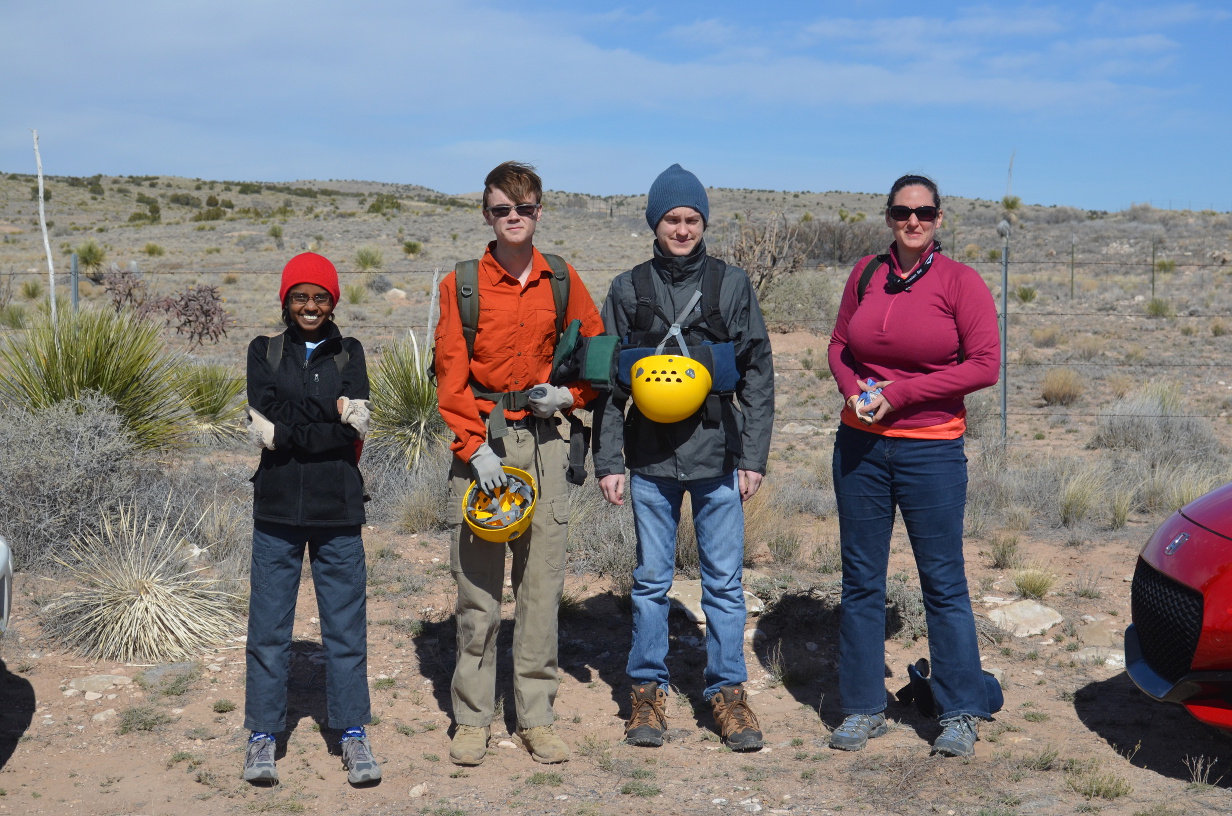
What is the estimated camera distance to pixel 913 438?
3.58 metres

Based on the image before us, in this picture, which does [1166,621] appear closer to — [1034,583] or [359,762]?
[1034,583]

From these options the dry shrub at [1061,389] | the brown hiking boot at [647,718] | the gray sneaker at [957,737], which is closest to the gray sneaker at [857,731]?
the gray sneaker at [957,737]

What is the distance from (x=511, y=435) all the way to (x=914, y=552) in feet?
5.01

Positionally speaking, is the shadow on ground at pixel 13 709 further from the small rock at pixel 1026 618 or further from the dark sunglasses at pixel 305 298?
the small rock at pixel 1026 618

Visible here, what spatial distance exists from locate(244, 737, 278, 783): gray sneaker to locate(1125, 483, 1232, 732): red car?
3028mm

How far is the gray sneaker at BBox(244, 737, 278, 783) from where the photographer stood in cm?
348

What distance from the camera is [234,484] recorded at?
7.26m

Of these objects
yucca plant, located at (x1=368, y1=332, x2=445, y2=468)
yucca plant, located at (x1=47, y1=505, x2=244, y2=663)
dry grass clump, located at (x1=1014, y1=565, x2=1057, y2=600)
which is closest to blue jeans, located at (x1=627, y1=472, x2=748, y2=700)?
yucca plant, located at (x1=47, y1=505, x2=244, y2=663)

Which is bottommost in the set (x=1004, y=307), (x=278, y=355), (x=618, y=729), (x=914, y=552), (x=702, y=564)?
(x=618, y=729)

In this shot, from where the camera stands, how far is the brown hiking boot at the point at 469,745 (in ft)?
12.1

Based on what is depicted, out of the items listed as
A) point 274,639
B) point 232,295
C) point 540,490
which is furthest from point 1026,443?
point 232,295

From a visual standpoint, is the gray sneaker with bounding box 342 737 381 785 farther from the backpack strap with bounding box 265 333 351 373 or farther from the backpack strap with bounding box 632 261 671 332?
the backpack strap with bounding box 632 261 671 332

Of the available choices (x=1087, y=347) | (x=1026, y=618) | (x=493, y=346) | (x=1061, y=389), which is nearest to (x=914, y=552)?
(x=493, y=346)

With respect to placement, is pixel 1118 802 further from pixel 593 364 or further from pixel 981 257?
pixel 981 257
